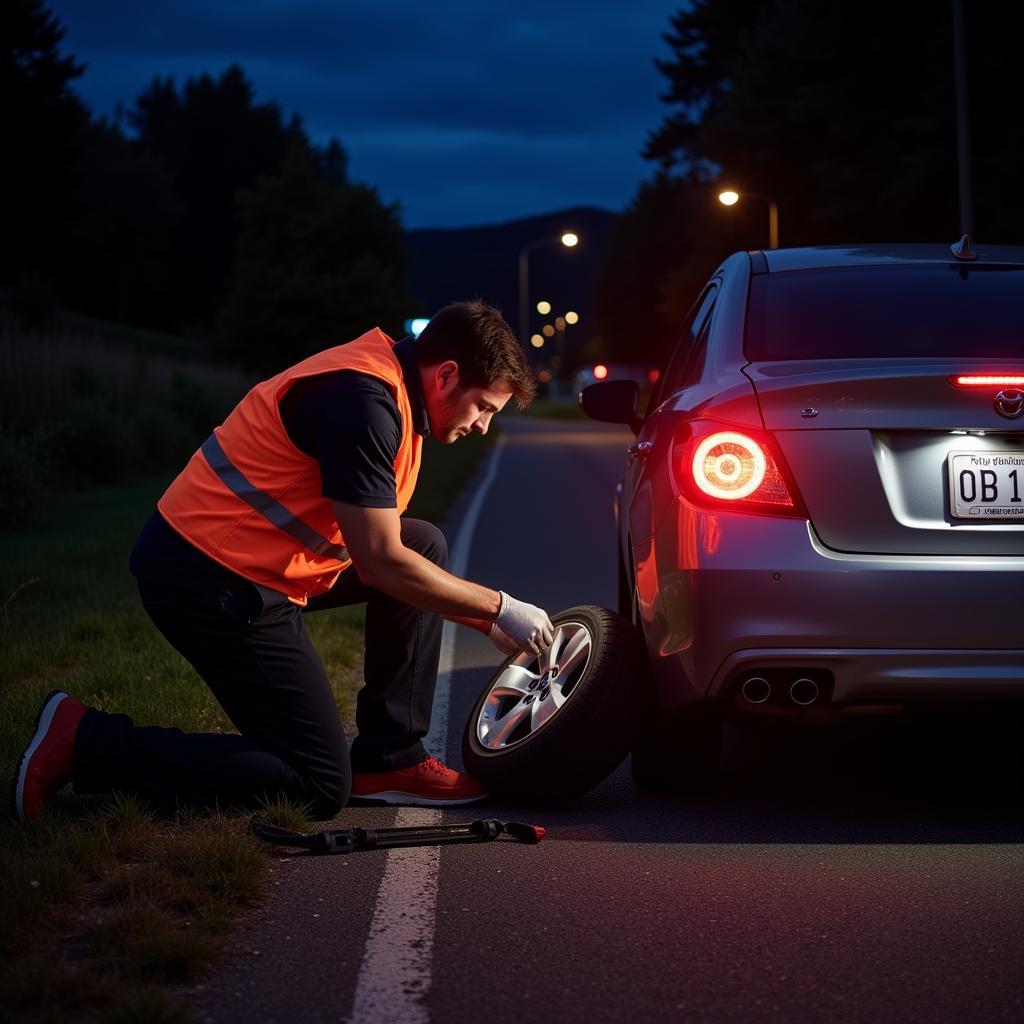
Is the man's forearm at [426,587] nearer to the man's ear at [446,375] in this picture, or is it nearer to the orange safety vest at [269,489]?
the orange safety vest at [269,489]

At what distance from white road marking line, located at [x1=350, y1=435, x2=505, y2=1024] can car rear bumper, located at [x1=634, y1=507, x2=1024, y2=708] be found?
0.99 meters

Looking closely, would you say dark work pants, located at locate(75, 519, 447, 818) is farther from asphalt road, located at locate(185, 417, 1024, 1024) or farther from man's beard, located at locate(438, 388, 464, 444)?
man's beard, located at locate(438, 388, 464, 444)

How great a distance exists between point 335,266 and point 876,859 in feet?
177

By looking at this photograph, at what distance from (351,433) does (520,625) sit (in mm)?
799

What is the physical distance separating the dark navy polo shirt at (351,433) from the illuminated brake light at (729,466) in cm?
87

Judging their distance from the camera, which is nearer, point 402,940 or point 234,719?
point 402,940

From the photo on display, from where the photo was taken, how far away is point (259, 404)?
4.88 m

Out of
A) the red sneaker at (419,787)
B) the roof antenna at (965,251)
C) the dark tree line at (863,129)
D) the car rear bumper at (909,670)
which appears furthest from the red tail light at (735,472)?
the dark tree line at (863,129)

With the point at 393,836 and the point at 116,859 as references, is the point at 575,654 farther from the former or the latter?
the point at 116,859

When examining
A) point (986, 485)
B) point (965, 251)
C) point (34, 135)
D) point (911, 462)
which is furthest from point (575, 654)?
point (34, 135)

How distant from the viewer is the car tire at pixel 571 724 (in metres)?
5.06

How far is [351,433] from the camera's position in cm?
459

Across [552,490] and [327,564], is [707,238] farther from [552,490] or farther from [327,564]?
[327,564]

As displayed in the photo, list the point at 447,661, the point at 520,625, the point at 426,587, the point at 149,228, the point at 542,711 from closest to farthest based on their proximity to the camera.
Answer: the point at 426,587
the point at 520,625
the point at 542,711
the point at 447,661
the point at 149,228
